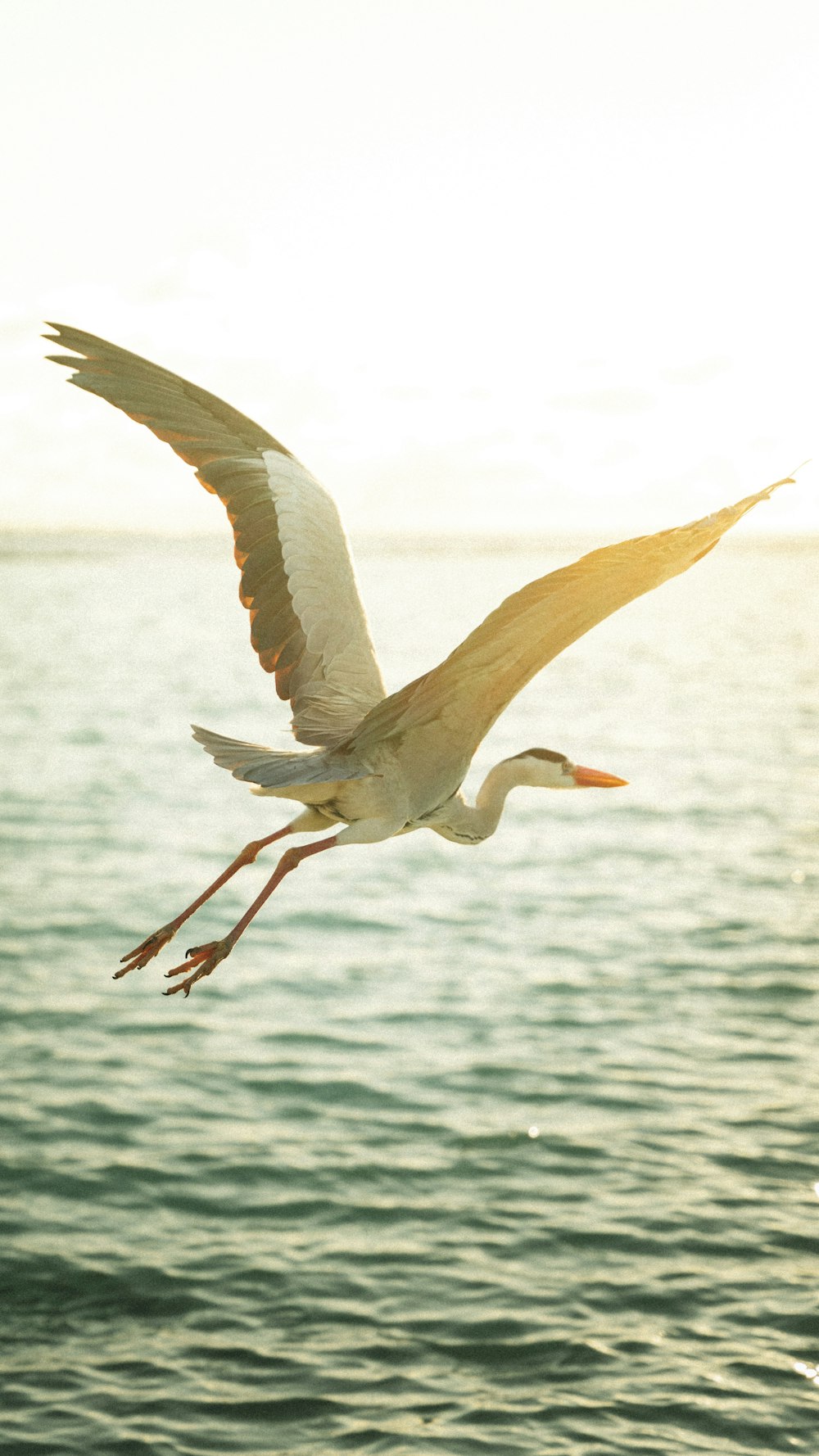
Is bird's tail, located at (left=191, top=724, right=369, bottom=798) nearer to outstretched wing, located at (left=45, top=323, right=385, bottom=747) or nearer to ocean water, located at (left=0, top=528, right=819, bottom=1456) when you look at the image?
outstretched wing, located at (left=45, top=323, right=385, bottom=747)

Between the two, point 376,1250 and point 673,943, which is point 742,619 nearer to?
point 673,943

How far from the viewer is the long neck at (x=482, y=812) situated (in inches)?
235

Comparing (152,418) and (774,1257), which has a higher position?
(152,418)

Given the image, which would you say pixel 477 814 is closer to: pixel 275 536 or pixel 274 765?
pixel 274 765

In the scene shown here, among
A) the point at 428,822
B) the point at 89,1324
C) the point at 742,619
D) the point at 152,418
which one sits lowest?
the point at 89,1324

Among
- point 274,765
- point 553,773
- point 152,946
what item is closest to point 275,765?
point 274,765

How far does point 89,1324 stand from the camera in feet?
47.9

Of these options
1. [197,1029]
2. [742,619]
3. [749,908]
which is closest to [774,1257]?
[197,1029]

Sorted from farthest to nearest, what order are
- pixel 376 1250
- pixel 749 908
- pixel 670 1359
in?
pixel 749 908 < pixel 376 1250 < pixel 670 1359

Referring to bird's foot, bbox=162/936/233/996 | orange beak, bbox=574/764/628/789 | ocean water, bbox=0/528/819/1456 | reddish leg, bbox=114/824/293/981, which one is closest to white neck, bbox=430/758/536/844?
orange beak, bbox=574/764/628/789

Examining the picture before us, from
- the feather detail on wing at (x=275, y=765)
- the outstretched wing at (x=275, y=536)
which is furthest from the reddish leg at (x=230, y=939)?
the outstretched wing at (x=275, y=536)

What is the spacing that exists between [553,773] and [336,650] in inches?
38.5

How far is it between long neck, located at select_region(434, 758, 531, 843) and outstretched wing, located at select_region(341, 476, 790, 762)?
362mm

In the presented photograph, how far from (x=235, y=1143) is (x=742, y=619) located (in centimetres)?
11916
